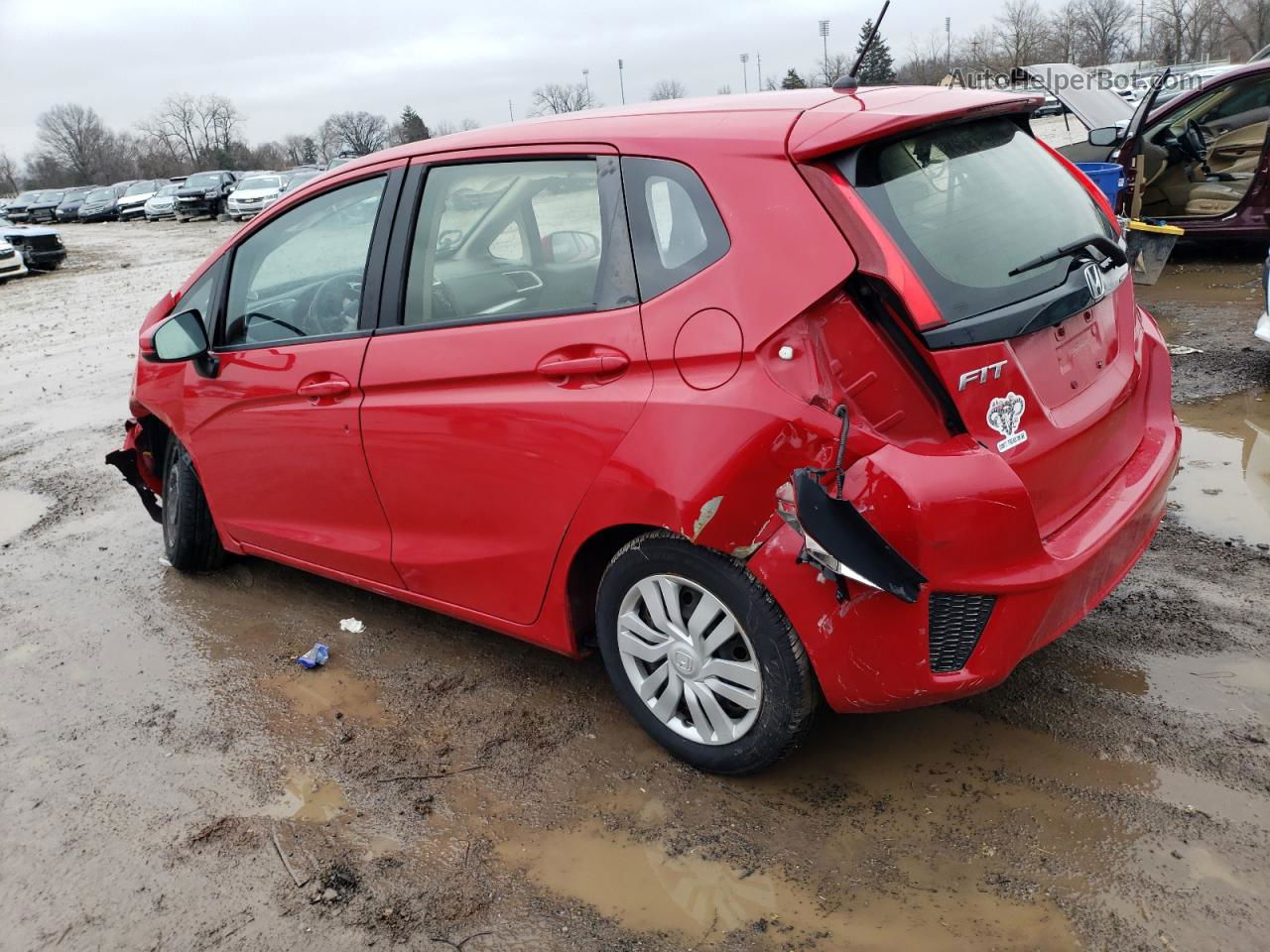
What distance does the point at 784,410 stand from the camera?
2422mm

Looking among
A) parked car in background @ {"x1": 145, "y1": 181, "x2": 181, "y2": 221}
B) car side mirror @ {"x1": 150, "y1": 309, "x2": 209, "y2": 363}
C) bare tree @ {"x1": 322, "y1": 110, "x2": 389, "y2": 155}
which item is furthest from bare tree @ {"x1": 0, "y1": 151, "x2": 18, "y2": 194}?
car side mirror @ {"x1": 150, "y1": 309, "x2": 209, "y2": 363}

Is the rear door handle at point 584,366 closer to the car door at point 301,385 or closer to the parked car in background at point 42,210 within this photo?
the car door at point 301,385

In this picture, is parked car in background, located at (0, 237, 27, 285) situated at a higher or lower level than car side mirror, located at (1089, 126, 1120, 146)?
lower

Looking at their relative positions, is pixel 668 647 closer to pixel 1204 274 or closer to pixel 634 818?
pixel 634 818

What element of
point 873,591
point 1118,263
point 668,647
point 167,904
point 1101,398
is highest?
point 1118,263

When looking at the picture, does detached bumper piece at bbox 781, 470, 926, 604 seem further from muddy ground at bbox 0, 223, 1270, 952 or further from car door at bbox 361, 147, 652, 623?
muddy ground at bbox 0, 223, 1270, 952

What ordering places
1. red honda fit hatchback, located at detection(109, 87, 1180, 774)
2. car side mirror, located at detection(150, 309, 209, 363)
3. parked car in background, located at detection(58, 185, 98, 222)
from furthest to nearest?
parked car in background, located at detection(58, 185, 98, 222)
car side mirror, located at detection(150, 309, 209, 363)
red honda fit hatchback, located at detection(109, 87, 1180, 774)

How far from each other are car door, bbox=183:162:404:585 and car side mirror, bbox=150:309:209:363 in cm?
8

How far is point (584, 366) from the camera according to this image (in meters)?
2.76

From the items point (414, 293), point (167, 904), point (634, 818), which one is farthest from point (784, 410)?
point (167, 904)

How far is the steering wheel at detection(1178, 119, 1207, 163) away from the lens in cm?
993

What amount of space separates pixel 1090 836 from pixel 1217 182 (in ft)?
30.2

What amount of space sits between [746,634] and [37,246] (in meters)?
25.0

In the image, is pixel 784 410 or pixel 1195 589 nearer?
pixel 784 410
